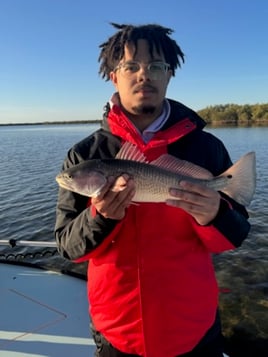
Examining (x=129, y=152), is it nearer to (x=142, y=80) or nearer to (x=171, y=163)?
(x=171, y=163)

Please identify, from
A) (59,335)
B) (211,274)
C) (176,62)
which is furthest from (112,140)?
(59,335)

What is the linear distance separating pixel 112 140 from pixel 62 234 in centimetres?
85

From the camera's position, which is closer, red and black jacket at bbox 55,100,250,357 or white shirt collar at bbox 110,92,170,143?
red and black jacket at bbox 55,100,250,357

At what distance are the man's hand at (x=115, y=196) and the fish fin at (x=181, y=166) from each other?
0.33 metres

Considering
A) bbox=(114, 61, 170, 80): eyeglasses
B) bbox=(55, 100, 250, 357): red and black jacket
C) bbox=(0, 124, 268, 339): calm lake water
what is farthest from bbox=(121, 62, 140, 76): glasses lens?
bbox=(0, 124, 268, 339): calm lake water

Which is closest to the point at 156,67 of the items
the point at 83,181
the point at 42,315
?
the point at 83,181

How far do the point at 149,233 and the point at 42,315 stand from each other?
3.23 metres

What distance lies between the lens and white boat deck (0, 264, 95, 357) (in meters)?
4.18

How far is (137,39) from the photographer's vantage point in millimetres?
2816

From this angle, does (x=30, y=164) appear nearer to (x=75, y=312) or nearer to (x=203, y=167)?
(x=75, y=312)

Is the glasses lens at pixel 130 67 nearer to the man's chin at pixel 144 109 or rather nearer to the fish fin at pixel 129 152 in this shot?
the man's chin at pixel 144 109

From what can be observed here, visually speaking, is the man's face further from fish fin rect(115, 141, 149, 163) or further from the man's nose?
fish fin rect(115, 141, 149, 163)

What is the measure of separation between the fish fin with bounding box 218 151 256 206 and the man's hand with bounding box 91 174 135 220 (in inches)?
29.4

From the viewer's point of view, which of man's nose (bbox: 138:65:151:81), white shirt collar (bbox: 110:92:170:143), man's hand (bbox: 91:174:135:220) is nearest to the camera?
man's hand (bbox: 91:174:135:220)
